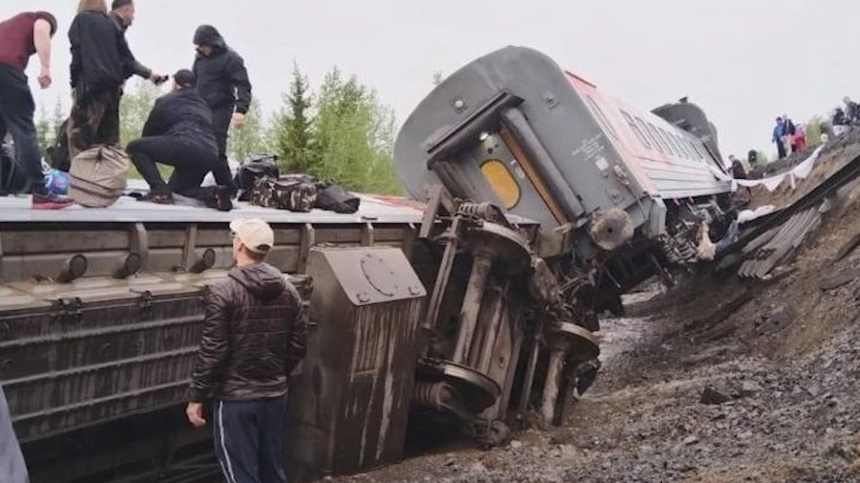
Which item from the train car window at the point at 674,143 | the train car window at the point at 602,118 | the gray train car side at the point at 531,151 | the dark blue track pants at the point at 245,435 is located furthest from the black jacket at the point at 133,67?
the train car window at the point at 674,143

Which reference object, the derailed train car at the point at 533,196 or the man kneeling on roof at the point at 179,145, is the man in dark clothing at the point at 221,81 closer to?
the man kneeling on roof at the point at 179,145

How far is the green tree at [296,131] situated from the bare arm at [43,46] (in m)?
22.9

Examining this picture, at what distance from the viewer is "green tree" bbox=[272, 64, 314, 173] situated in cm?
2808

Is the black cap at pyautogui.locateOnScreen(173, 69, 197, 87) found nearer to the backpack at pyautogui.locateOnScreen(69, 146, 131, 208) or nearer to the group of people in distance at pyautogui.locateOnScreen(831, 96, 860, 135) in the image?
the backpack at pyautogui.locateOnScreen(69, 146, 131, 208)

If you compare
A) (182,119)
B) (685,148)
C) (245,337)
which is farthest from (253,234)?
(685,148)

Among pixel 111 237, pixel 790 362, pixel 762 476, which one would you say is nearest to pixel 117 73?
pixel 111 237

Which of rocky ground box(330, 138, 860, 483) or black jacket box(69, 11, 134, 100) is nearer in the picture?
rocky ground box(330, 138, 860, 483)

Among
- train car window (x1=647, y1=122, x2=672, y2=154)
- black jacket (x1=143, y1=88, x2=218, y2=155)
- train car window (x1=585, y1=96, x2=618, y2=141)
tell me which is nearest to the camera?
black jacket (x1=143, y1=88, x2=218, y2=155)

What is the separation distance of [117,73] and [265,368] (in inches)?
104

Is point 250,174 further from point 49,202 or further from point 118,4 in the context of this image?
point 49,202

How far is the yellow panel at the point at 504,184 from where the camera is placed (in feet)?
26.1

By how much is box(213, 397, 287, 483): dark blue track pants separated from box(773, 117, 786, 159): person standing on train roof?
91.7ft

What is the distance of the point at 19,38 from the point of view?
489 centimetres

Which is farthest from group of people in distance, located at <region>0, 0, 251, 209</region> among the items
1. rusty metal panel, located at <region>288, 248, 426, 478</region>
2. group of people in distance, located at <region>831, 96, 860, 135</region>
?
group of people in distance, located at <region>831, 96, 860, 135</region>
